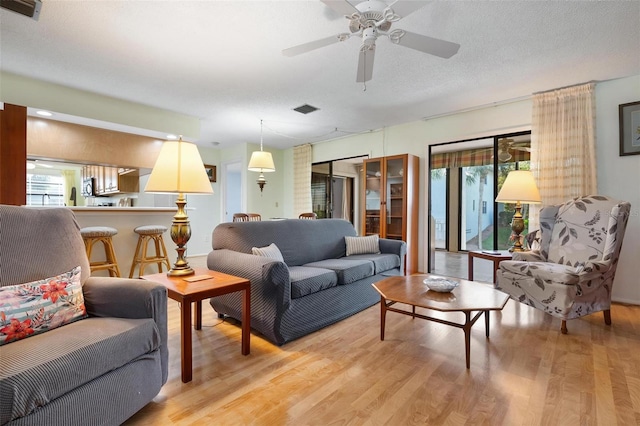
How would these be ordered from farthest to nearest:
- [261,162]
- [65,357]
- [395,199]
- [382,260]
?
[395,199] < [261,162] < [382,260] < [65,357]

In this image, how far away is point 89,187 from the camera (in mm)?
5570

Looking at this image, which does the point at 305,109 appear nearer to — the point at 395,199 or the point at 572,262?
the point at 395,199

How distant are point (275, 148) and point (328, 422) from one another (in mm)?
5942

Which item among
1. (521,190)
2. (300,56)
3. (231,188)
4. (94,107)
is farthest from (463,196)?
(94,107)

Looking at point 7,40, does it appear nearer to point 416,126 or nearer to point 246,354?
point 246,354

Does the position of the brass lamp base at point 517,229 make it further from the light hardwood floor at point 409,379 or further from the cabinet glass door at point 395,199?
the cabinet glass door at point 395,199

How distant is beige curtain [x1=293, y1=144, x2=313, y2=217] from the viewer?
6250 mm

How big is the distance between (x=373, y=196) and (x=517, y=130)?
7.07ft

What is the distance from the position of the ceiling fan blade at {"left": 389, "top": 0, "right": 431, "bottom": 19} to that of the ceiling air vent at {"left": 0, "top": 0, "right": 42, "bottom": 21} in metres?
2.33

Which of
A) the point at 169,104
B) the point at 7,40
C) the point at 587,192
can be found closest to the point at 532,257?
the point at 587,192

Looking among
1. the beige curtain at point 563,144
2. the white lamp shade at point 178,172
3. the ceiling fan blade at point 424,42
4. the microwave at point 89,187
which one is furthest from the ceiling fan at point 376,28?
the microwave at point 89,187

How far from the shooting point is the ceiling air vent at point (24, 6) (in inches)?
77.3

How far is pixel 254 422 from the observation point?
1.36 metres

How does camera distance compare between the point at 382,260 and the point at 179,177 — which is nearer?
the point at 179,177
